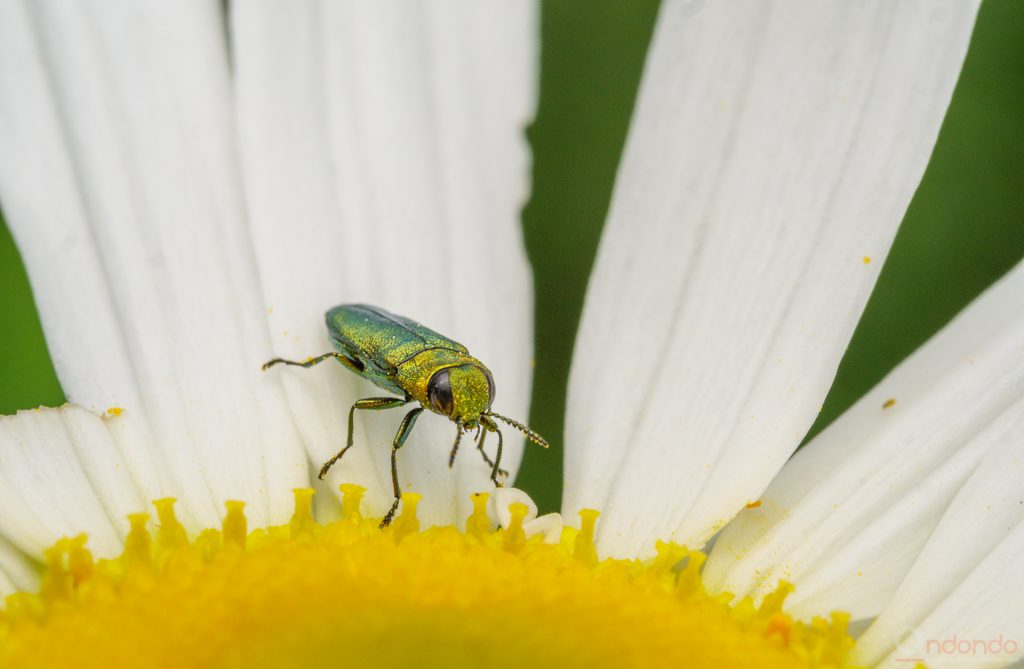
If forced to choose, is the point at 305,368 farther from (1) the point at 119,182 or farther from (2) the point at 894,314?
(2) the point at 894,314

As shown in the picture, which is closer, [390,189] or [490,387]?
[490,387]

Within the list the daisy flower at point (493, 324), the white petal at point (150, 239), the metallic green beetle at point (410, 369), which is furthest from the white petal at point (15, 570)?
the metallic green beetle at point (410, 369)

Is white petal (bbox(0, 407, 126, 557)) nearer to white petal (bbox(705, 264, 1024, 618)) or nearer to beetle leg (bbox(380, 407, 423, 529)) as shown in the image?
beetle leg (bbox(380, 407, 423, 529))

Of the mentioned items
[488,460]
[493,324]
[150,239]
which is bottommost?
[488,460]

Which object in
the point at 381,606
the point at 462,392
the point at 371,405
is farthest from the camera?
the point at 371,405

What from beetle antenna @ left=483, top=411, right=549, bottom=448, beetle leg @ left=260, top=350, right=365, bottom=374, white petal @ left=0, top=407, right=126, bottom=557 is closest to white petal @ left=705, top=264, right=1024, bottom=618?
beetle antenna @ left=483, top=411, right=549, bottom=448

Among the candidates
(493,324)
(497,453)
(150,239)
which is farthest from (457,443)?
(150,239)

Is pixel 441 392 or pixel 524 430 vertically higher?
pixel 441 392

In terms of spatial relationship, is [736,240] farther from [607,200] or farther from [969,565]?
[969,565]
